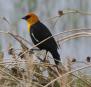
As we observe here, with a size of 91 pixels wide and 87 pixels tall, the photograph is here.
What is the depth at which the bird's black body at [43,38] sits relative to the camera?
454cm

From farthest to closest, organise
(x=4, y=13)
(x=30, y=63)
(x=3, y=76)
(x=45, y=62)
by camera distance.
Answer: (x=4, y=13), (x=45, y=62), (x=3, y=76), (x=30, y=63)

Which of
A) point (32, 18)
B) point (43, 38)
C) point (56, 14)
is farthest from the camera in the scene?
point (56, 14)

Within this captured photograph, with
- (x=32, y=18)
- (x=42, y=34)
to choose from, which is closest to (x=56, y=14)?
(x=32, y=18)

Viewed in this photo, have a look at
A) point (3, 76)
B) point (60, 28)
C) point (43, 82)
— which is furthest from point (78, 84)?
point (60, 28)

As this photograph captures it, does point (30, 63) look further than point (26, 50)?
No

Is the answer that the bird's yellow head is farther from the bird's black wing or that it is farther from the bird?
the bird's black wing

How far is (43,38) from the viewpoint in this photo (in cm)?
472

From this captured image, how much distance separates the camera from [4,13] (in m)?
7.15

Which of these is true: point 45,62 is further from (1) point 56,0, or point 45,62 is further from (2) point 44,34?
(1) point 56,0

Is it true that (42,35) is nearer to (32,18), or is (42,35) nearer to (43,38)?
(43,38)

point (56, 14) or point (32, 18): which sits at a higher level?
point (32, 18)

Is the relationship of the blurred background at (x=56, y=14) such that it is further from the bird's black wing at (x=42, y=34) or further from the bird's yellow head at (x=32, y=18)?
the bird's black wing at (x=42, y=34)

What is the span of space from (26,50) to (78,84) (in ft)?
1.60

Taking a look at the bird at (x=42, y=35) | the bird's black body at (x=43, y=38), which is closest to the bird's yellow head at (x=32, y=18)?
the bird at (x=42, y=35)
